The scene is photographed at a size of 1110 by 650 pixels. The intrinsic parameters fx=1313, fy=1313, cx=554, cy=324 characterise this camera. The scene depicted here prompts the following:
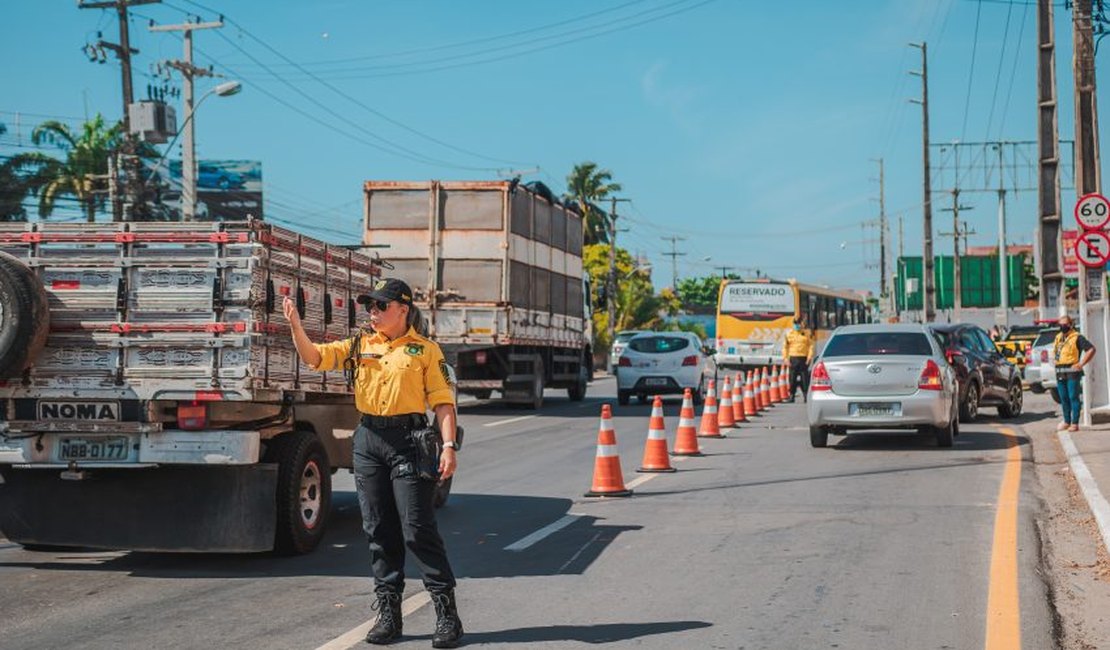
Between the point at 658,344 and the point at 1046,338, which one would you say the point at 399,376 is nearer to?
the point at 658,344

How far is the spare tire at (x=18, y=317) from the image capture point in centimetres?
806

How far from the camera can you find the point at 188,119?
1336 inches

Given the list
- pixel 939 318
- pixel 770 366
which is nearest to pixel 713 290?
pixel 939 318

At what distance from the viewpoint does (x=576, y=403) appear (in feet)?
101

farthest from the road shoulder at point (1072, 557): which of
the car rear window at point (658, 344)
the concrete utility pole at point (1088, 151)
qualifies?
the car rear window at point (658, 344)

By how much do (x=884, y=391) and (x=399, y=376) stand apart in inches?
448

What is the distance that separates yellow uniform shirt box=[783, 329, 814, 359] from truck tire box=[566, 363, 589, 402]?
5.62m

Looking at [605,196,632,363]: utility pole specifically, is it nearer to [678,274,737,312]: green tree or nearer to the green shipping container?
the green shipping container

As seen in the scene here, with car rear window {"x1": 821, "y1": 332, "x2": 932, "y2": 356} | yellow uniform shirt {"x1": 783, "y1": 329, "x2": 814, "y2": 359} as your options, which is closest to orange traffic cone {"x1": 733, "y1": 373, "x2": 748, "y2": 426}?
yellow uniform shirt {"x1": 783, "y1": 329, "x2": 814, "y2": 359}

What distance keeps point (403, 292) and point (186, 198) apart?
2912cm

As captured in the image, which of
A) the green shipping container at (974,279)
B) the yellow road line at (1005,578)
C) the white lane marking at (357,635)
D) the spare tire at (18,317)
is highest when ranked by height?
the green shipping container at (974,279)

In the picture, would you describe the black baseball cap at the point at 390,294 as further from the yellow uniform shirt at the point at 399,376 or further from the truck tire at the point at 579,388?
the truck tire at the point at 579,388

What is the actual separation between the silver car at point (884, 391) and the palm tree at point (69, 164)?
36.6m

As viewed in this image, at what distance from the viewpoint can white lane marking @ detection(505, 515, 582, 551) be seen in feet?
31.0
